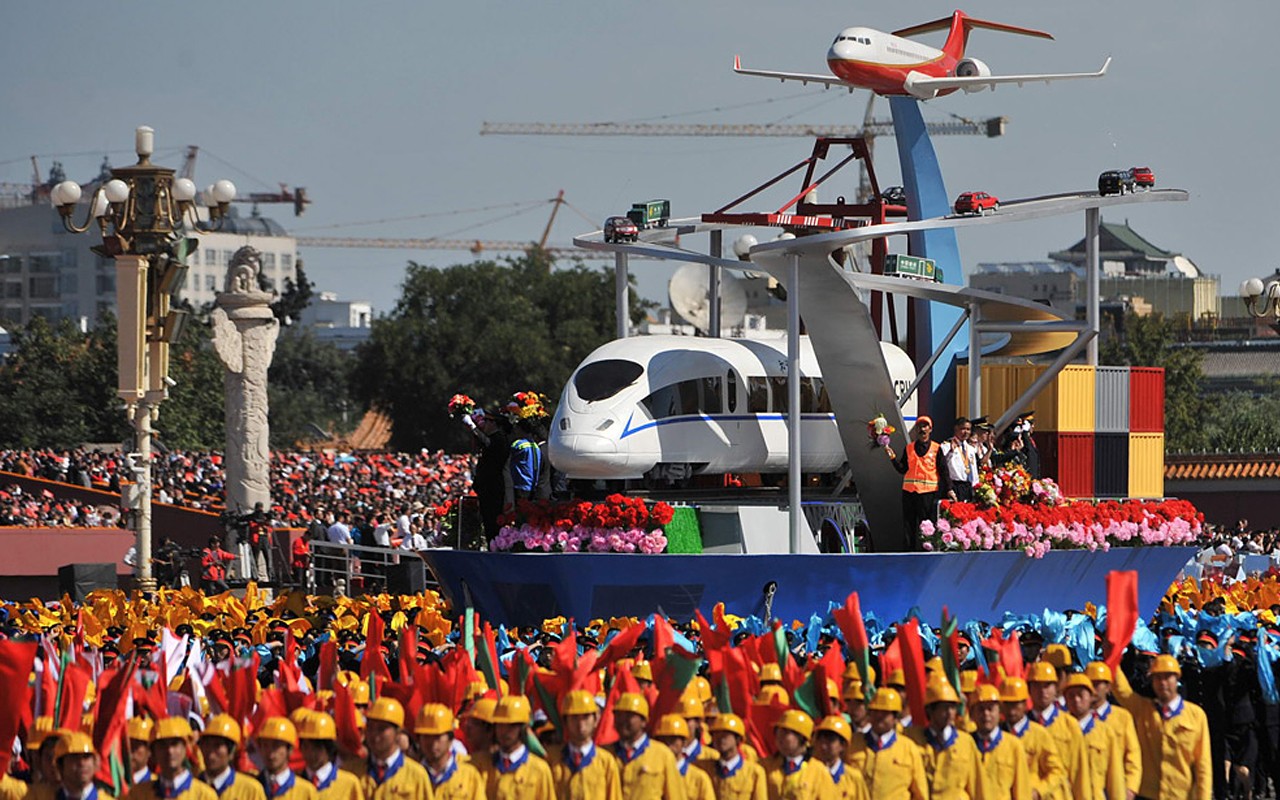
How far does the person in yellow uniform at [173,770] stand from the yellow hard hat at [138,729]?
1.99 ft

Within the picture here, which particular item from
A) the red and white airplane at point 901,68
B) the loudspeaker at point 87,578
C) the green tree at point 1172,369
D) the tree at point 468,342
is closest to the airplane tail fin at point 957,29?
the red and white airplane at point 901,68

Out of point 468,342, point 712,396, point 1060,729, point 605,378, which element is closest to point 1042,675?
point 1060,729

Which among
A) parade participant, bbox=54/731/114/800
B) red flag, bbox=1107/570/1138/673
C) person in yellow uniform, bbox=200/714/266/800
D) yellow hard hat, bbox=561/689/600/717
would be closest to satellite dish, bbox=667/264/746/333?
red flag, bbox=1107/570/1138/673

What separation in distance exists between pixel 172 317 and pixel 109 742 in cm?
1735

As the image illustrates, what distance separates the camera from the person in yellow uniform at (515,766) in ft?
41.0

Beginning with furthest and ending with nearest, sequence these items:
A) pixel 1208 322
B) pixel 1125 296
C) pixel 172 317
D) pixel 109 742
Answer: pixel 1125 296 → pixel 1208 322 → pixel 172 317 → pixel 109 742

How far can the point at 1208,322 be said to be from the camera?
110 metres

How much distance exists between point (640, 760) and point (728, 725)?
595mm

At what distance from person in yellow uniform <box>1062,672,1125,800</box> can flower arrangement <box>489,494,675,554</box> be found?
12.3m

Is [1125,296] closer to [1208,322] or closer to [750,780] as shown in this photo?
[1208,322]

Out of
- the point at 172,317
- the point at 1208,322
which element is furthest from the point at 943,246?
the point at 1208,322

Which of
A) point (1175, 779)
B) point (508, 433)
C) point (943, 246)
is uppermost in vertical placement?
point (943, 246)

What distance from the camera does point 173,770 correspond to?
39.4 feet

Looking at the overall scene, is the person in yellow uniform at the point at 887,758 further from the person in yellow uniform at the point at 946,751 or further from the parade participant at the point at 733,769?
the parade participant at the point at 733,769
